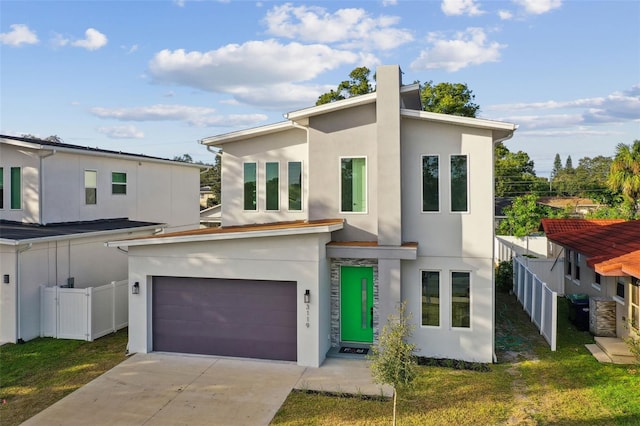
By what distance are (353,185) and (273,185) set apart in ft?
8.81

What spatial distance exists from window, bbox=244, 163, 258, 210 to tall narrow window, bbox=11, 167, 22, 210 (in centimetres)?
846

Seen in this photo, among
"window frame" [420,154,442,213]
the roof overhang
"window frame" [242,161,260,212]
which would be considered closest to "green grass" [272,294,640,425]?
the roof overhang

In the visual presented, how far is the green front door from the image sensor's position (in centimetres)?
1130

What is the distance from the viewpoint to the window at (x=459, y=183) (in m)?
10.7

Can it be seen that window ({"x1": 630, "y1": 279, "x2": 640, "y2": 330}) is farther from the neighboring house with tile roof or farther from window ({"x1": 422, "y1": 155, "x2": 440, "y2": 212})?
window ({"x1": 422, "y1": 155, "x2": 440, "y2": 212})

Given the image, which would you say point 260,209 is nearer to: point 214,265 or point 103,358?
point 214,265

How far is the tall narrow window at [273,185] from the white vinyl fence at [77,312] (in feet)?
17.0

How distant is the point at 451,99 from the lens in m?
31.1

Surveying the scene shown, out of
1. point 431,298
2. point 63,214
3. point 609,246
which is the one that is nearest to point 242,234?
point 431,298

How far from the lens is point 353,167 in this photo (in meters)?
11.5

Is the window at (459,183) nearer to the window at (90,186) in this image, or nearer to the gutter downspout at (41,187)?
the gutter downspout at (41,187)

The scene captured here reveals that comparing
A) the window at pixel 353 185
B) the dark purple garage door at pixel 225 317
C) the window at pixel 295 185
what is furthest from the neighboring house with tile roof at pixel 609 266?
the window at pixel 295 185

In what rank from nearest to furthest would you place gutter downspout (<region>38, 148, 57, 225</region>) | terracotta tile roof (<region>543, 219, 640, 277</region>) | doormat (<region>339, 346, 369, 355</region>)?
terracotta tile roof (<region>543, 219, 640, 277</region>) → doormat (<region>339, 346, 369, 355</region>) → gutter downspout (<region>38, 148, 57, 225</region>)

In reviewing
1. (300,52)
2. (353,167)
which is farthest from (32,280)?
(300,52)
